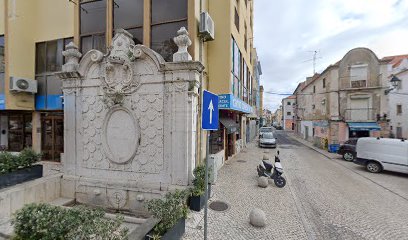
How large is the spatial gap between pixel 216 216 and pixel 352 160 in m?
13.6

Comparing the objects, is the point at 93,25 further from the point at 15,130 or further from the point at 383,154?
the point at 383,154

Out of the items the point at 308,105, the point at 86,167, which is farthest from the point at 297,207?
the point at 308,105

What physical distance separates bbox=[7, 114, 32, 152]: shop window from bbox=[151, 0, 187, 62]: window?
11.6m

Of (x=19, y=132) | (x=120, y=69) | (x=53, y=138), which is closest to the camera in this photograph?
(x=120, y=69)

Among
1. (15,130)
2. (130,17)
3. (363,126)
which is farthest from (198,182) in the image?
(363,126)

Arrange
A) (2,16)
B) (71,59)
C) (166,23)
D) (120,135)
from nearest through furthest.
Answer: (120,135) → (71,59) → (166,23) → (2,16)

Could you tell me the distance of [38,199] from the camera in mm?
6824

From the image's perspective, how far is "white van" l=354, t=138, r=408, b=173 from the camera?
10.5 meters

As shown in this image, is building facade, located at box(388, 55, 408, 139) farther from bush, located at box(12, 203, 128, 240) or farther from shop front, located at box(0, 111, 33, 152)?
shop front, located at box(0, 111, 33, 152)

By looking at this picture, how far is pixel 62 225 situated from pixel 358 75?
23884 millimetres

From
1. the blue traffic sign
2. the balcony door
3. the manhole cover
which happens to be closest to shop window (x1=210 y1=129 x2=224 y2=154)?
the manhole cover

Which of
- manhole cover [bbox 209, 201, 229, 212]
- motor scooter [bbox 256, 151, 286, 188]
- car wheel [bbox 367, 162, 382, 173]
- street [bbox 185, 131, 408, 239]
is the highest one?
motor scooter [bbox 256, 151, 286, 188]

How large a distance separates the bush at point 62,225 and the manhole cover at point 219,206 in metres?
3.60

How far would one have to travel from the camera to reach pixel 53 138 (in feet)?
41.8
